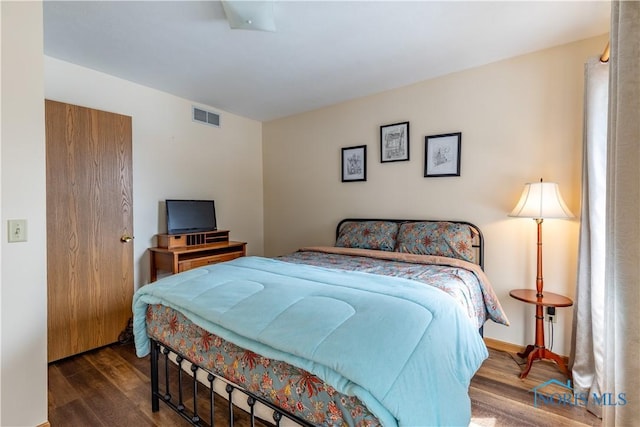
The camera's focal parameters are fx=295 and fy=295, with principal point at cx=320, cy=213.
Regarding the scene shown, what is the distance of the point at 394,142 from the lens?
3119mm

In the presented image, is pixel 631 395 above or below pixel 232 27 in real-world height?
below

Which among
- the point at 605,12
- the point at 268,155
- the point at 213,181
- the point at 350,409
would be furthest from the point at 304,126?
the point at 350,409

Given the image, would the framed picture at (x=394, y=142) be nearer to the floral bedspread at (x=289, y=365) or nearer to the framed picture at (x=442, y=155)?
the framed picture at (x=442, y=155)

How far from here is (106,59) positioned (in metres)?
2.46

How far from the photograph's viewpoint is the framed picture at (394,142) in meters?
3.04

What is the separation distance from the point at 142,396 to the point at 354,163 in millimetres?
2781

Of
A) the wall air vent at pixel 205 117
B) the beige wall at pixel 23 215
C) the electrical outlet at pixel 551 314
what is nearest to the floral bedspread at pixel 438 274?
the electrical outlet at pixel 551 314

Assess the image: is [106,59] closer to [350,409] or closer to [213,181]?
[213,181]

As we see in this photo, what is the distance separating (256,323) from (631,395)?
110 centimetres

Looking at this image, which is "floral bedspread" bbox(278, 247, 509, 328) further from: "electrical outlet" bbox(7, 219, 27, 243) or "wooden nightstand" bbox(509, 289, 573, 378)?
"electrical outlet" bbox(7, 219, 27, 243)

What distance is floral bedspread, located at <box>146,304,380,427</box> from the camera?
0.95m

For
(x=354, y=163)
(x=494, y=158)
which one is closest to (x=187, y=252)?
(x=354, y=163)

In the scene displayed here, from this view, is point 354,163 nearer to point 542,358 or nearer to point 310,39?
point 310,39

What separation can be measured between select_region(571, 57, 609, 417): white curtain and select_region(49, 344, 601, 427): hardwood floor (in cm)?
25
